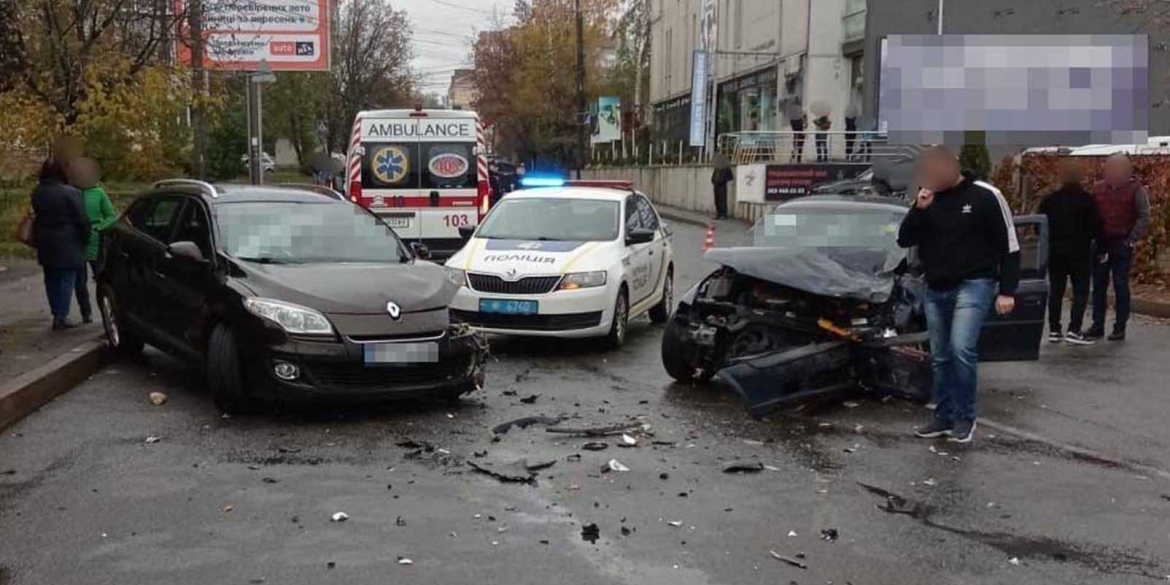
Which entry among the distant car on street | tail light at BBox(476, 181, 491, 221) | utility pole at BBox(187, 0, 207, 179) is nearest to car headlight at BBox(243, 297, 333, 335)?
the distant car on street

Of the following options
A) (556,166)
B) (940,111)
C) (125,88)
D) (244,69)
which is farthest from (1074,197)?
(556,166)

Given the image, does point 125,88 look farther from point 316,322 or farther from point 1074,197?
point 1074,197

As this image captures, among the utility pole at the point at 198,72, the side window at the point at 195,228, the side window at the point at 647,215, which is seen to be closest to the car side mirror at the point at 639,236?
the side window at the point at 647,215

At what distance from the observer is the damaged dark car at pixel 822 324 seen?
8.27 m

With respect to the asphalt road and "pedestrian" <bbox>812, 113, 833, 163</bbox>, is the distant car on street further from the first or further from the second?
"pedestrian" <bbox>812, 113, 833, 163</bbox>

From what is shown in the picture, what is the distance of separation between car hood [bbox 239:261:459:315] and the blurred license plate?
0.80 ft

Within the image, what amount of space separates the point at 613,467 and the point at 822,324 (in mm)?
2493

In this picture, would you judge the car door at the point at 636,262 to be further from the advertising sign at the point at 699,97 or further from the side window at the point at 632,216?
the advertising sign at the point at 699,97

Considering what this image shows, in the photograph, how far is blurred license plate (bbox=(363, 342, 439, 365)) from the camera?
769 centimetres

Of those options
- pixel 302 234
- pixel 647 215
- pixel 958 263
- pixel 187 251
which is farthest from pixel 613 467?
pixel 647 215

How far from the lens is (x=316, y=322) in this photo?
7.62m

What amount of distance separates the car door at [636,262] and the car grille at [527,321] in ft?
3.23

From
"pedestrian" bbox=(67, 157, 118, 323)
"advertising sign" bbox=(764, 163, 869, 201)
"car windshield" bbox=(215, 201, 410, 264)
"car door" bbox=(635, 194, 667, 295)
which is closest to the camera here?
"car windshield" bbox=(215, 201, 410, 264)

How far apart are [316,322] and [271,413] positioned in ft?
2.98
